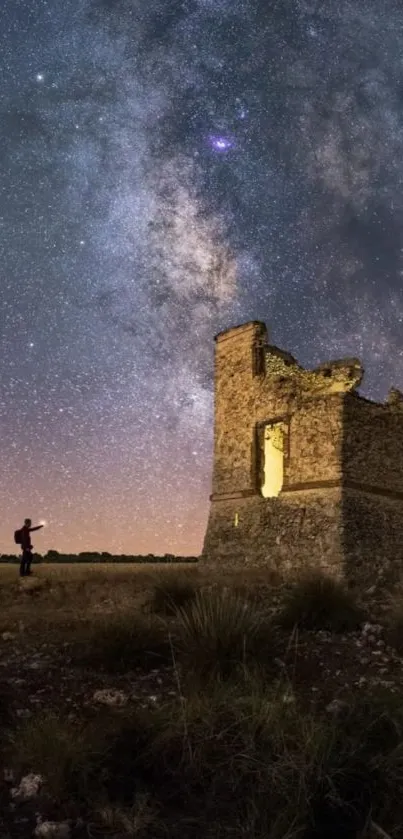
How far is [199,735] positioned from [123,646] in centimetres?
259

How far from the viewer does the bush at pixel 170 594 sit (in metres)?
10.7

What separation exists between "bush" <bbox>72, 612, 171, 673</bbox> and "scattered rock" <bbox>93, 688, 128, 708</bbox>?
0.95 meters

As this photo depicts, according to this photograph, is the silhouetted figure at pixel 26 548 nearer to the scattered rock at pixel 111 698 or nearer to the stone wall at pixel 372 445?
the stone wall at pixel 372 445

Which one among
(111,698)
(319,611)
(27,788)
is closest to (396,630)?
(319,611)

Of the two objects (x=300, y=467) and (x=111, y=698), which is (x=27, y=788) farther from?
(x=300, y=467)

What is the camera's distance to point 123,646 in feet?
25.8

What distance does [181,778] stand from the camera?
5.12 m

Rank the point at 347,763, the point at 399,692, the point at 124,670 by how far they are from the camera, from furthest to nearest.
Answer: the point at 124,670, the point at 399,692, the point at 347,763

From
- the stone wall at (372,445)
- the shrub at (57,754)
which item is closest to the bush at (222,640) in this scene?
the shrub at (57,754)

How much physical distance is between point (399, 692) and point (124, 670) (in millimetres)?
2843

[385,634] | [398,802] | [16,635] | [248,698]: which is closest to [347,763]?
[398,802]

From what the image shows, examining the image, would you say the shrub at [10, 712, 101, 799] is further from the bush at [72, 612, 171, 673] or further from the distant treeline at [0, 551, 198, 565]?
the distant treeline at [0, 551, 198, 565]

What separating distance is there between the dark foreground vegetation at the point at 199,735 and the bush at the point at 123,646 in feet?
0.05

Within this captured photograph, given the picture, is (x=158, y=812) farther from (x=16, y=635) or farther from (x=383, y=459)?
(x=383, y=459)
